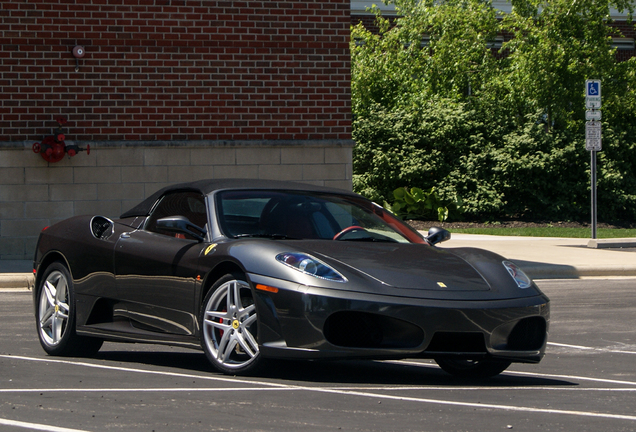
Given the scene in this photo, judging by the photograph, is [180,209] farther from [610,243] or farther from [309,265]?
[610,243]

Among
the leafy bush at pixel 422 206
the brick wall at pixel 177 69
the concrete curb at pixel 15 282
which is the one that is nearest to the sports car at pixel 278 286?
the concrete curb at pixel 15 282

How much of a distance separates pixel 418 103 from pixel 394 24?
7.80 meters

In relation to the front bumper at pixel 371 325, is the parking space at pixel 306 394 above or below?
below

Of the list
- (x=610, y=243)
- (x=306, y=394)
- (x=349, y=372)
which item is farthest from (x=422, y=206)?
(x=306, y=394)

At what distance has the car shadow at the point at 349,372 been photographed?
18.8ft

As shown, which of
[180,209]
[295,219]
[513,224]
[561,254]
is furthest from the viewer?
[513,224]

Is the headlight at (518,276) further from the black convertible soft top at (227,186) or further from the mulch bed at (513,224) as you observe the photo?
the mulch bed at (513,224)

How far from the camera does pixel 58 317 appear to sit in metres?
7.05

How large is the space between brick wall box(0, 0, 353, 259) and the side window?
8.67 metres

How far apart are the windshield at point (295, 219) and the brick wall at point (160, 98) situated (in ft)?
29.8

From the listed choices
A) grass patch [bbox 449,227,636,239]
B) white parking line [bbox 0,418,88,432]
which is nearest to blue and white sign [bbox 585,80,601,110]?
grass patch [bbox 449,227,636,239]

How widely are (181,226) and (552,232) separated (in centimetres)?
1654

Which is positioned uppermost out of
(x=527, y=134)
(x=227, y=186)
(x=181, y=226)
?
(x=527, y=134)

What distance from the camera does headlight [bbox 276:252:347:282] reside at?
5379mm
